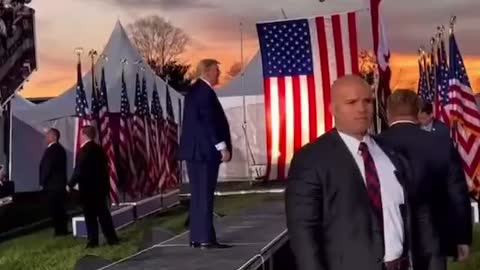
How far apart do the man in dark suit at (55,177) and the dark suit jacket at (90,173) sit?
2879mm

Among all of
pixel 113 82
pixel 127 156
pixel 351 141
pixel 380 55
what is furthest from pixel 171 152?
pixel 351 141

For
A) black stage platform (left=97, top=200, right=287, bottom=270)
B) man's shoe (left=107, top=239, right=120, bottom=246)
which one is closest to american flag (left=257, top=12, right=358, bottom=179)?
man's shoe (left=107, top=239, right=120, bottom=246)

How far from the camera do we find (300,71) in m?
15.3

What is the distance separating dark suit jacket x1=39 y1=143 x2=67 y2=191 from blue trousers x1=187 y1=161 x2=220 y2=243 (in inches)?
316

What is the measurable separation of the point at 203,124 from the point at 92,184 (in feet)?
17.4

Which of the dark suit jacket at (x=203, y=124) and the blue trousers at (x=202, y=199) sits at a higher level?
the dark suit jacket at (x=203, y=124)

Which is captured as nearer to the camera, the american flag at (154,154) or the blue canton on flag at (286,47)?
the blue canton on flag at (286,47)

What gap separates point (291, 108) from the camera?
614 inches

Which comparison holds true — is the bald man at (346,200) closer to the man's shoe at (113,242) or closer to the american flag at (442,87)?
the man's shoe at (113,242)

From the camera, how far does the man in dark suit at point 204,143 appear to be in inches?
374

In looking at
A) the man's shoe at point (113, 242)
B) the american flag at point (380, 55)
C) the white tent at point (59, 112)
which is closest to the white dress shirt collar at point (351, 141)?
the american flag at point (380, 55)

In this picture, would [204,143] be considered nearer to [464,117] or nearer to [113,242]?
[113,242]

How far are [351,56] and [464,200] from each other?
28.6 feet

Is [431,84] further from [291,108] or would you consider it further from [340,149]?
[340,149]
